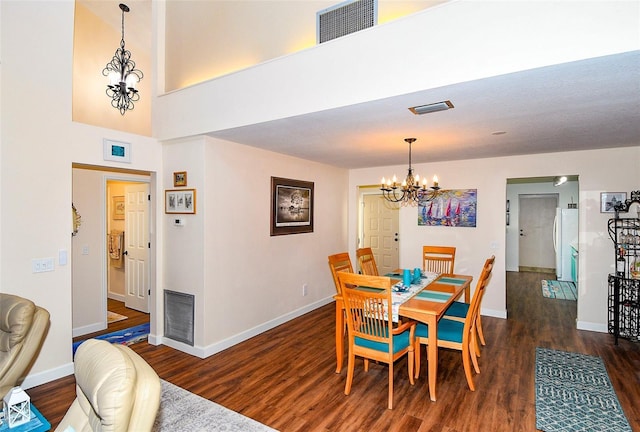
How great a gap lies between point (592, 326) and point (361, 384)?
358 cm

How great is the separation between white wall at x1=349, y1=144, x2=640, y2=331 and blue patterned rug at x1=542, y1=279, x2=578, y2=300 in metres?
Result: 2.01

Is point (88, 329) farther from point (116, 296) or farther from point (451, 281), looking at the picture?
point (451, 281)

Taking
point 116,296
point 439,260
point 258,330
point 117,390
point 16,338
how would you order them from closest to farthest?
point 117,390
point 16,338
point 258,330
point 439,260
point 116,296

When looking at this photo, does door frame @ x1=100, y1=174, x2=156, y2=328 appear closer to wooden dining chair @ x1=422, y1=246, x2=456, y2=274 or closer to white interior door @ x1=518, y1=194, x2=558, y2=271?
wooden dining chair @ x1=422, y1=246, x2=456, y2=274

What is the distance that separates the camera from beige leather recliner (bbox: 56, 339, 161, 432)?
3.73ft

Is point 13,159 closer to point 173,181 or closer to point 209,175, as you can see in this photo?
point 173,181

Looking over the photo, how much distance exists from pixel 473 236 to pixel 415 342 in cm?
284

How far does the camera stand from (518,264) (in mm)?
8914

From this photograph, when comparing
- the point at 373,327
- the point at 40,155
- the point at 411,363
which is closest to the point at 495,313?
the point at 411,363

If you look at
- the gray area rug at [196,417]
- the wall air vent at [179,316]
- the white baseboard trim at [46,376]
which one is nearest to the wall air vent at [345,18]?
the wall air vent at [179,316]

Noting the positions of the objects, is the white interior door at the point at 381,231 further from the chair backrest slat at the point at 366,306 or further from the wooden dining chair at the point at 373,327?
the chair backrest slat at the point at 366,306

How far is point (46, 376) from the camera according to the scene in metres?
3.14

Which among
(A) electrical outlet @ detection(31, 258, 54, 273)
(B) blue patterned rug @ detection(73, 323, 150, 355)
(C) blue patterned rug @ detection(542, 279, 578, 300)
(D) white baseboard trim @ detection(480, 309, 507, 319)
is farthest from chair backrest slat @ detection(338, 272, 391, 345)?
(C) blue patterned rug @ detection(542, 279, 578, 300)

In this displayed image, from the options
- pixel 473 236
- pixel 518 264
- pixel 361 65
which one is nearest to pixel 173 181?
pixel 361 65
